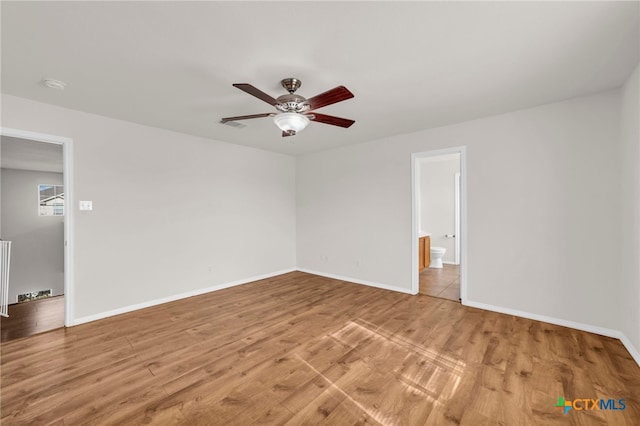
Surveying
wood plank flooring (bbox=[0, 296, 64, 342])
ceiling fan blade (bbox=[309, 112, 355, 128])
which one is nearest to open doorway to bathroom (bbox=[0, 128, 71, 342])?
wood plank flooring (bbox=[0, 296, 64, 342])

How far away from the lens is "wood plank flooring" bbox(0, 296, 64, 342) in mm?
3023

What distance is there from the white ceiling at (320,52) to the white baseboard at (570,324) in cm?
249

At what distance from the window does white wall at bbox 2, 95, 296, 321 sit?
4543 millimetres

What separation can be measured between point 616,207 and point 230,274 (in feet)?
17.1

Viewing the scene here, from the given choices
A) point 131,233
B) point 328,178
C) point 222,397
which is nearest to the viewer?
point 222,397

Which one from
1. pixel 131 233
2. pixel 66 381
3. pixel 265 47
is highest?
pixel 265 47

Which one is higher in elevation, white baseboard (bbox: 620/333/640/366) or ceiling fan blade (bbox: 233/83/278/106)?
ceiling fan blade (bbox: 233/83/278/106)

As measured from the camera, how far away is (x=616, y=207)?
2.72m

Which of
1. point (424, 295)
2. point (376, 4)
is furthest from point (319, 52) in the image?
point (424, 295)

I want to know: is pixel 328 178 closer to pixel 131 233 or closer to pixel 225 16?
pixel 131 233

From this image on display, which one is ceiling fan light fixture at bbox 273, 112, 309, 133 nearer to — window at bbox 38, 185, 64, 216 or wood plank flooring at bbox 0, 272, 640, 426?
wood plank flooring at bbox 0, 272, 640, 426

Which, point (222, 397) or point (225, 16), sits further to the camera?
point (222, 397)

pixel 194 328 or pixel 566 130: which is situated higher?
pixel 566 130

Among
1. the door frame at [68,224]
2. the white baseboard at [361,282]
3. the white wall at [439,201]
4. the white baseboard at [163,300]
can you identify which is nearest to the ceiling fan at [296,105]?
the door frame at [68,224]
